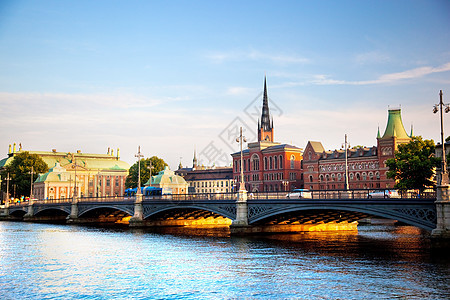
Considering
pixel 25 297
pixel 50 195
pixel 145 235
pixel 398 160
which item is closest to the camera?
pixel 25 297

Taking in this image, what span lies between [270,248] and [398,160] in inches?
1875

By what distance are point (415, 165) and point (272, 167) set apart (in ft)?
303

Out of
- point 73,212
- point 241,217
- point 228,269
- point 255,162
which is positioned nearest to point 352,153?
point 255,162

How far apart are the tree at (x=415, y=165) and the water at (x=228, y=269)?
28368mm

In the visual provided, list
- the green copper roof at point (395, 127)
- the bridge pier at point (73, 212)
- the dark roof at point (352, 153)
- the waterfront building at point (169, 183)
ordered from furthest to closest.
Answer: the dark roof at point (352, 153)
the green copper roof at point (395, 127)
the waterfront building at point (169, 183)
the bridge pier at point (73, 212)

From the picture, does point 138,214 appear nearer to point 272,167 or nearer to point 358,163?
point 358,163

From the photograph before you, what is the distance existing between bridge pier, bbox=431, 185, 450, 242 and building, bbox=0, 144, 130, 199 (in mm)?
130907

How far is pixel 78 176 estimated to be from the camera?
584ft

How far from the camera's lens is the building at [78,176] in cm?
15700

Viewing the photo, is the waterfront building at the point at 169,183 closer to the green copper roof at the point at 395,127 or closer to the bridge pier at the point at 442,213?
the green copper roof at the point at 395,127

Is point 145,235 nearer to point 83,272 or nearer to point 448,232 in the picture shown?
point 83,272

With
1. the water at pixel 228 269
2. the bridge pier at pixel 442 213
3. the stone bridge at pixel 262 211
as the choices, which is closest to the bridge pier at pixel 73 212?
the stone bridge at pixel 262 211

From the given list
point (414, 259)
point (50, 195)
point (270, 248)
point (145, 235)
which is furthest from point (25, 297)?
point (50, 195)

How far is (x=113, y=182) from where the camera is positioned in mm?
187750
